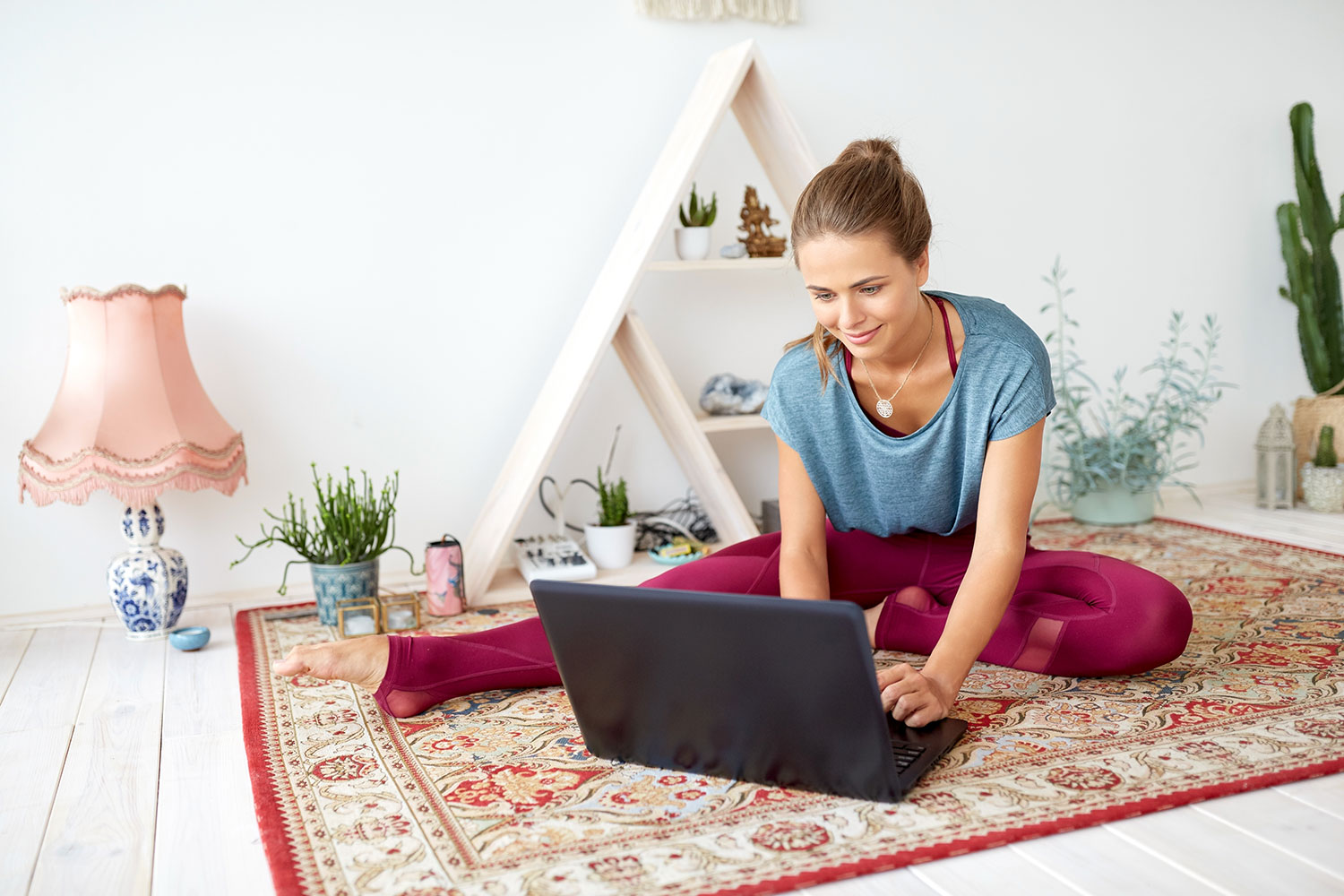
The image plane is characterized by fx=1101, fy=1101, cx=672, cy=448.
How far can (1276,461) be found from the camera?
3275 millimetres

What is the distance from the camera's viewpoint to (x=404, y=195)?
8.55 feet

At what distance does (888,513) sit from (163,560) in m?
1.43

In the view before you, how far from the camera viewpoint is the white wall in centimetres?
237

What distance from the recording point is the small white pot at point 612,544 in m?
2.60

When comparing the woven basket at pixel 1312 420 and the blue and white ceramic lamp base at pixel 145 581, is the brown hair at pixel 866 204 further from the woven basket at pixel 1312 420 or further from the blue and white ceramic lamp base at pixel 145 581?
the woven basket at pixel 1312 420

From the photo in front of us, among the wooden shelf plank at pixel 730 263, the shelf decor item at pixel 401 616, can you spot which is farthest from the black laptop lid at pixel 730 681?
the wooden shelf plank at pixel 730 263

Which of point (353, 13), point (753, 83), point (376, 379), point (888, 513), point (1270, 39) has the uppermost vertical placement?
point (1270, 39)

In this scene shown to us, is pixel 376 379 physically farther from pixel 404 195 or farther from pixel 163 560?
pixel 163 560

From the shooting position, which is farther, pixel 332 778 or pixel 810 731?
pixel 332 778

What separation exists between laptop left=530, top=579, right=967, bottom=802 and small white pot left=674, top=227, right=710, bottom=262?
4.90 ft

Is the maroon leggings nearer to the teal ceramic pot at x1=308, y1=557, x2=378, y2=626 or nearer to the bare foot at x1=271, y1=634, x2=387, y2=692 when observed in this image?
the bare foot at x1=271, y1=634, x2=387, y2=692

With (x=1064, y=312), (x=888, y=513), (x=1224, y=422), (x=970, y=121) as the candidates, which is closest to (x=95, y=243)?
(x=888, y=513)

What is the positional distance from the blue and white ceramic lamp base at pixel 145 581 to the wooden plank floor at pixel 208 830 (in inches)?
12.2

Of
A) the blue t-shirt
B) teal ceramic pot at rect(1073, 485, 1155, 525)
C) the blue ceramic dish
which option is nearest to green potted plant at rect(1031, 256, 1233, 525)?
teal ceramic pot at rect(1073, 485, 1155, 525)
